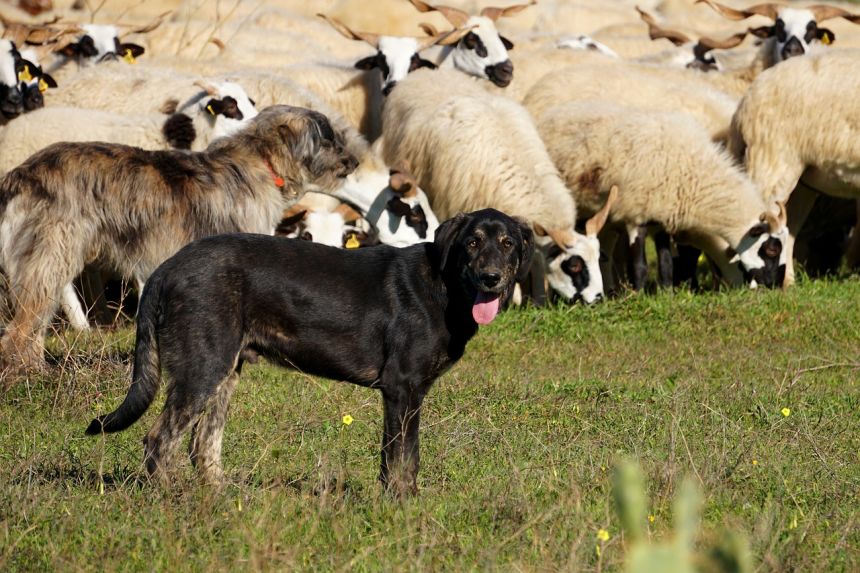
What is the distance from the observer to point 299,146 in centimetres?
866

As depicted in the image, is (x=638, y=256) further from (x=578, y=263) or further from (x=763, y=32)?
(x=763, y=32)

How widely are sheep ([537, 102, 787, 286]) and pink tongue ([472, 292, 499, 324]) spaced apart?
22.2ft

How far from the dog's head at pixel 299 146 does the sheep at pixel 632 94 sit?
5087 millimetres

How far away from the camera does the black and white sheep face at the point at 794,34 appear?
1474cm

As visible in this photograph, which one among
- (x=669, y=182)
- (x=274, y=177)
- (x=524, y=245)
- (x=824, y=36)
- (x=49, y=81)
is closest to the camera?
(x=524, y=245)

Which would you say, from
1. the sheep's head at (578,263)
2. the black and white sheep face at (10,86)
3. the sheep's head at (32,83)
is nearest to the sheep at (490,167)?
the sheep's head at (578,263)

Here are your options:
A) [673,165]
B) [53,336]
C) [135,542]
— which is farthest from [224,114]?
[135,542]

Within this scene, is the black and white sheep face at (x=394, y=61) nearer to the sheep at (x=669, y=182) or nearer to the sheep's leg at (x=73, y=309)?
the sheep at (x=669, y=182)

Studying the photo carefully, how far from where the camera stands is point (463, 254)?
561cm

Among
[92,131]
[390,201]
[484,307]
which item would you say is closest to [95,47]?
[92,131]

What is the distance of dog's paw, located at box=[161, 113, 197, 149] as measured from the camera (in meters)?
10.8

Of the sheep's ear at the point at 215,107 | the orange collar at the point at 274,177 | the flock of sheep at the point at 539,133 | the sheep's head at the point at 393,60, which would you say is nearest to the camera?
the orange collar at the point at 274,177

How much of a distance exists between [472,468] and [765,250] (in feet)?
23.0

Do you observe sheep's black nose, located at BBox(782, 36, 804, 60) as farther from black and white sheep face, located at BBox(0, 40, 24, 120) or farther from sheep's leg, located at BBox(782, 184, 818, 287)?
black and white sheep face, located at BBox(0, 40, 24, 120)
